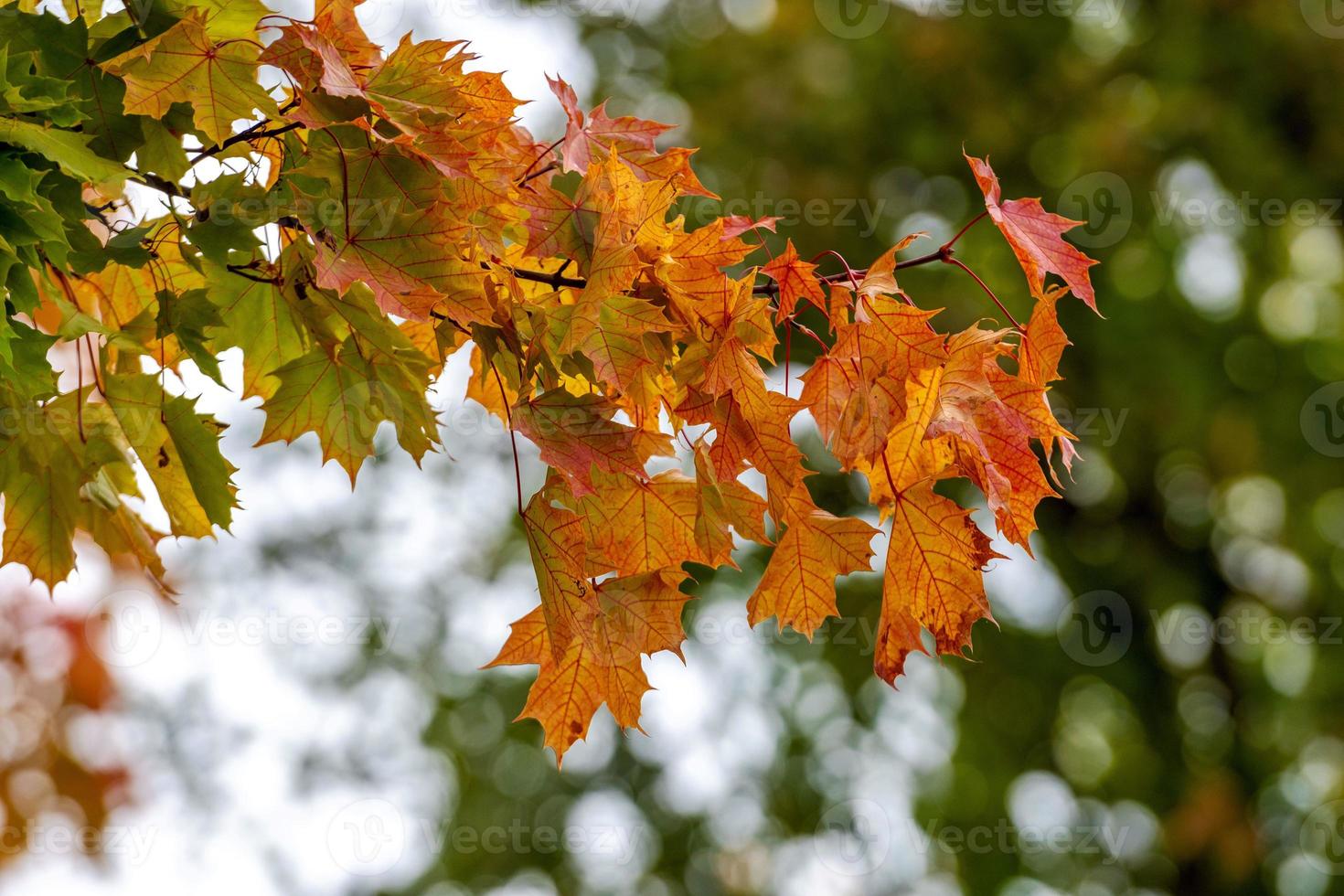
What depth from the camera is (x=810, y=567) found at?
71.1 inches

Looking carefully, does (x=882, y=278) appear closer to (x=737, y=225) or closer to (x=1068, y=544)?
(x=737, y=225)

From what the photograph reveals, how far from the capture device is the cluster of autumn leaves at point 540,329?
4.89 ft

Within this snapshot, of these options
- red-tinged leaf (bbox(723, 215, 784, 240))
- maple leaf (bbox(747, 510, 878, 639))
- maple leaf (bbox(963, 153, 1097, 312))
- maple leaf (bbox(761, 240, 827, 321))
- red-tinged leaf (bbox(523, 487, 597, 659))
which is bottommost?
maple leaf (bbox(747, 510, 878, 639))

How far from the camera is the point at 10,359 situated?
1477mm

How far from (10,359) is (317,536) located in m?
7.78

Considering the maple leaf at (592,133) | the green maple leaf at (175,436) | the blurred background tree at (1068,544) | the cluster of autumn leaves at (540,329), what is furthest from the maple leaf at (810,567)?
the blurred background tree at (1068,544)

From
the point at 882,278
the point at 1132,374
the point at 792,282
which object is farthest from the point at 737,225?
the point at 1132,374

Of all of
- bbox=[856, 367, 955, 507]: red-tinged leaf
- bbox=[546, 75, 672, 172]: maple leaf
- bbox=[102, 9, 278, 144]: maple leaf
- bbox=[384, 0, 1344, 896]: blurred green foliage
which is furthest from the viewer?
bbox=[384, 0, 1344, 896]: blurred green foliage

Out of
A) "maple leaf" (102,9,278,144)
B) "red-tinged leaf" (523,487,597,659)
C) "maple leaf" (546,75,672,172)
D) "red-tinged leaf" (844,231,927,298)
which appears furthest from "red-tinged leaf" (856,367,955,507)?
"maple leaf" (102,9,278,144)

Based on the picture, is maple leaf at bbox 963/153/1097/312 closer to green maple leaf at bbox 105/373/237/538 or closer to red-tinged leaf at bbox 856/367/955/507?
red-tinged leaf at bbox 856/367/955/507

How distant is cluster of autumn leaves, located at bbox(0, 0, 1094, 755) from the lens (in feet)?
4.89

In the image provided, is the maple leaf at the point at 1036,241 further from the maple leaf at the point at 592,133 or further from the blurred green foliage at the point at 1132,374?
the blurred green foliage at the point at 1132,374

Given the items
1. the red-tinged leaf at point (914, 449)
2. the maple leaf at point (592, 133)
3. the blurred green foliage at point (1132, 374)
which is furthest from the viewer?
the blurred green foliage at point (1132, 374)

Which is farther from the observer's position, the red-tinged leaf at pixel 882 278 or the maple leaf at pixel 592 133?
the maple leaf at pixel 592 133
